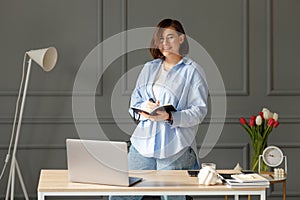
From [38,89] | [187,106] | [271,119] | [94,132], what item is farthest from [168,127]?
[38,89]

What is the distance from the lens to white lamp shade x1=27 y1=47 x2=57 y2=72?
440 cm

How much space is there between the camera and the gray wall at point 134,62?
15.8ft

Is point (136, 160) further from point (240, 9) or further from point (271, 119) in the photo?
point (240, 9)

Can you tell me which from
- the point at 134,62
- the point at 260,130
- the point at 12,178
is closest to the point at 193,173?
the point at 260,130

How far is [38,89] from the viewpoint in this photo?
4.82m

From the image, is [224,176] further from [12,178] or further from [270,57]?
[270,57]

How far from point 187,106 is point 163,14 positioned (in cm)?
161

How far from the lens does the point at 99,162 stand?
2.82 meters

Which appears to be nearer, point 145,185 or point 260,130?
point 145,185

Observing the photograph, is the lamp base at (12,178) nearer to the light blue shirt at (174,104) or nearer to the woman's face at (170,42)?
the light blue shirt at (174,104)

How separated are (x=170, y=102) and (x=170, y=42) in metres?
0.34

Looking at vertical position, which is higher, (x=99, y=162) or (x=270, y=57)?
(x=270, y=57)

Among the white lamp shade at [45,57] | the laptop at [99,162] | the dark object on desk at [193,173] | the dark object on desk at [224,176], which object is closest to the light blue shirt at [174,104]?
the dark object on desk at [193,173]

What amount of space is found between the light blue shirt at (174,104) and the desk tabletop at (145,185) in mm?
263
